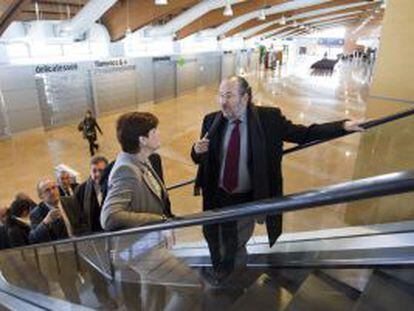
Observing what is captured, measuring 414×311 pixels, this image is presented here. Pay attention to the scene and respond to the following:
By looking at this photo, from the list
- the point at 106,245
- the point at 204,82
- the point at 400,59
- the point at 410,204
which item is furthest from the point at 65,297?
the point at 204,82

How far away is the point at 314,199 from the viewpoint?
1.06 m

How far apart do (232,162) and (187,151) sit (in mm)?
6512

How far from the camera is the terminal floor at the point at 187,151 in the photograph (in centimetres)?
591

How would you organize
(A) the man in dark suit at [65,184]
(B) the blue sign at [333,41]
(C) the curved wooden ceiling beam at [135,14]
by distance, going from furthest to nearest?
(B) the blue sign at [333,41]
(C) the curved wooden ceiling beam at [135,14]
(A) the man in dark suit at [65,184]

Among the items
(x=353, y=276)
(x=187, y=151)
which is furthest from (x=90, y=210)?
(x=187, y=151)

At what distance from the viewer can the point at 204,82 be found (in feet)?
66.6

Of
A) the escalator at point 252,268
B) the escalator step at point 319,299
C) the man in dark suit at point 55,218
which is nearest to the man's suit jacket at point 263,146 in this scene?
the escalator at point 252,268

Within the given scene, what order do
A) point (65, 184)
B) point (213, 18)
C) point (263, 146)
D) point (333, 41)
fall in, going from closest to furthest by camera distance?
1. point (263, 146)
2. point (65, 184)
3. point (213, 18)
4. point (333, 41)

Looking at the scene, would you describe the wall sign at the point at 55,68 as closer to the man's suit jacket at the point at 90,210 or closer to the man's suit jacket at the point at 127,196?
the man's suit jacket at the point at 90,210

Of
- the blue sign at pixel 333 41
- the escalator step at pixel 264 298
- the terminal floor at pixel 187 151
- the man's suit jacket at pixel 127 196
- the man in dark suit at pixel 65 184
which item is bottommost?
the terminal floor at pixel 187 151

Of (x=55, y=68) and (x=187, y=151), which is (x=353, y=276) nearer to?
(x=187, y=151)

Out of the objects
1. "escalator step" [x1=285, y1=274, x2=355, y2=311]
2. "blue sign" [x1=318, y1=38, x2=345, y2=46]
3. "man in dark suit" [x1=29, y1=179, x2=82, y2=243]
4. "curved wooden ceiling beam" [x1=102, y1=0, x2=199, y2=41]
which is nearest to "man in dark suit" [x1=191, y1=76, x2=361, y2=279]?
"escalator step" [x1=285, y1=274, x2=355, y2=311]

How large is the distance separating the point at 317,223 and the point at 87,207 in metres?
2.02

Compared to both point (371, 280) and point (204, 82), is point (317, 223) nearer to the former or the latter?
point (371, 280)
